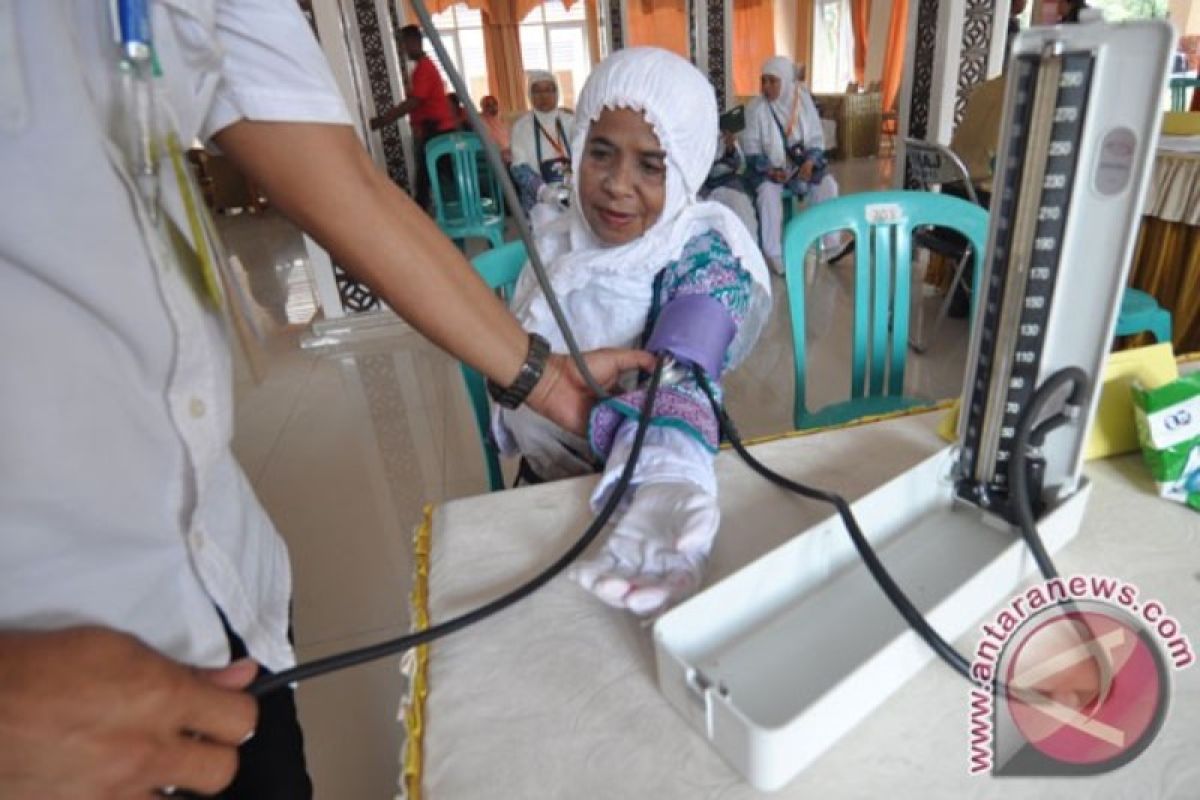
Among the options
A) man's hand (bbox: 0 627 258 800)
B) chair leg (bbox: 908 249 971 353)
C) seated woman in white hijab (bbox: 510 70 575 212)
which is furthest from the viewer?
seated woman in white hijab (bbox: 510 70 575 212)

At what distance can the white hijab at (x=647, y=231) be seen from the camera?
0.90m

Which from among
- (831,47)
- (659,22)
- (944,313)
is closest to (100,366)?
(944,313)

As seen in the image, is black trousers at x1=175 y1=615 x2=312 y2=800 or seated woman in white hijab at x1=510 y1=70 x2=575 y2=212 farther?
seated woman in white hijab at x1=510 y1=70 x2=575 y2=212

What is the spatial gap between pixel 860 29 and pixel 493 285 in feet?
30.7

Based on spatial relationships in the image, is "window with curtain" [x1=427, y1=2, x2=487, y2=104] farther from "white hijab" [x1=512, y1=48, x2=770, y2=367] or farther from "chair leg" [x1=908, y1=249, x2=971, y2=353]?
"white hijab" [x1=512, y1=48, x2=770, y2=367]

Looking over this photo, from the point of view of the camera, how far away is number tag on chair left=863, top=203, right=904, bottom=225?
123cm

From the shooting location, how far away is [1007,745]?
39 centimetres

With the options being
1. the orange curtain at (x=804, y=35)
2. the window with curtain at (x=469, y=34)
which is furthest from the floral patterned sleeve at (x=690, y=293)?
the orange curtain at (x=804, y=35)

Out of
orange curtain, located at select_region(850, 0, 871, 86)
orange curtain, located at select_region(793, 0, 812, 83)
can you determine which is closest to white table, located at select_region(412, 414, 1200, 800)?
orange curtain, located at select_region(793, 0, 812, 83)

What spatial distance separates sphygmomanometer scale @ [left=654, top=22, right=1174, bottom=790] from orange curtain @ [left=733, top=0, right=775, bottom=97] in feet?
29.1

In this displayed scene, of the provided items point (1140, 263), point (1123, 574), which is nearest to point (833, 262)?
point (1140, 263)

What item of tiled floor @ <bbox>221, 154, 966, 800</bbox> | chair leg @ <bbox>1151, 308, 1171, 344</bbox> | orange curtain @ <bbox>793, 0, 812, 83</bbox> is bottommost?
tiled floor @ <bbox>221, 154, 966, 800</bbox>

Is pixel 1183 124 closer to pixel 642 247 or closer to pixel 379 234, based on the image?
pixel 642 247

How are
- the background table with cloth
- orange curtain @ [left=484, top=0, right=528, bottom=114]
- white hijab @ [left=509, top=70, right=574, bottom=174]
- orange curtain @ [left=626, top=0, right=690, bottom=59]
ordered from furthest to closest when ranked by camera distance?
1. orange curtain @ [left=484, top=0, right=528, bottom=114]
2. orange curtain @ [left=626, top=0, right=690, bottom=59]
3. white hijab @ [left=509, top=70, right=574, bottom=174]
4. the background table with cloth
